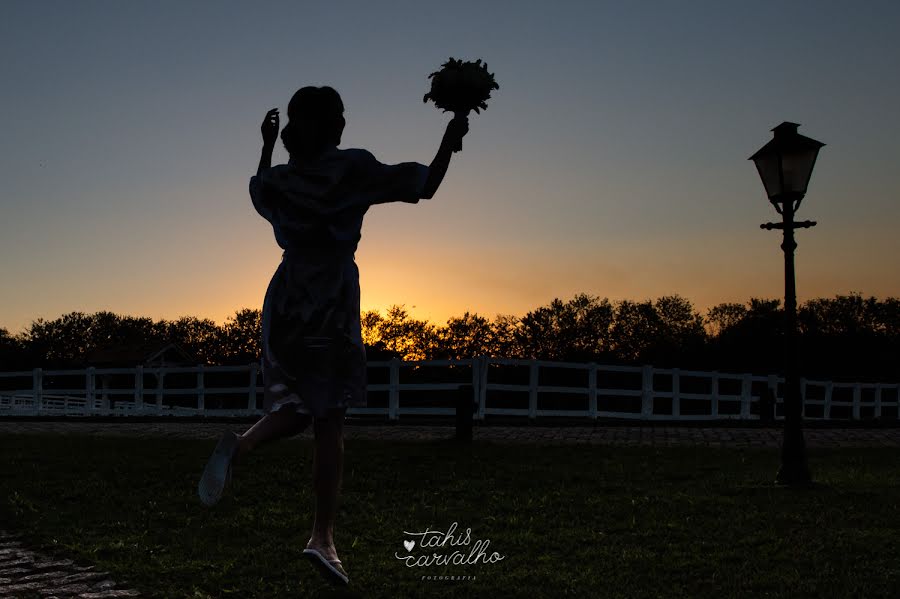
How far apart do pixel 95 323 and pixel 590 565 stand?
106105 mm

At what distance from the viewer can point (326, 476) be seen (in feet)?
13.2

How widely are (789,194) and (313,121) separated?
23.4ft

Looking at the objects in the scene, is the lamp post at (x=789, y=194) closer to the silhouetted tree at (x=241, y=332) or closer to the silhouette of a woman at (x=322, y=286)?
the silhouette of a woman at (x=322, y=286)

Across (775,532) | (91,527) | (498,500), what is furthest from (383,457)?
(775,532)

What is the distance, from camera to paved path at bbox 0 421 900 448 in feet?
45.9

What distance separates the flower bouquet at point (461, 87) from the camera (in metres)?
4.04

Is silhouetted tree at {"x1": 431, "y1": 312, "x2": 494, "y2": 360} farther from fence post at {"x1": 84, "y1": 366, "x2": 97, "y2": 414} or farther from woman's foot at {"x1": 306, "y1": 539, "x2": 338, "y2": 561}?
woman's foot at {"x1": 306, "y1": 539, "x2": 338, "y2": 561}

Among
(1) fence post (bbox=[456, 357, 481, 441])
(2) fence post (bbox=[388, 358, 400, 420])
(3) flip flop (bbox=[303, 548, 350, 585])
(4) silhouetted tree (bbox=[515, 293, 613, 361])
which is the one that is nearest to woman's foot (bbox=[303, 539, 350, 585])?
(3) flip flop (bbox=[303, 548, 350, 585])

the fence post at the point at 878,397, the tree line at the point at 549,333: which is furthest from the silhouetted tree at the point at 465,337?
the fence post at the point at 878,397

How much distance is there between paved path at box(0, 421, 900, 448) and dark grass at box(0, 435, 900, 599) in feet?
7.24

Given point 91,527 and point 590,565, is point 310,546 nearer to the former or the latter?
point 590,565

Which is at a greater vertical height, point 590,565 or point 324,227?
point 324,227

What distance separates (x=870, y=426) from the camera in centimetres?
1931

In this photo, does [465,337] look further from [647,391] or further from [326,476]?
[326,476]
